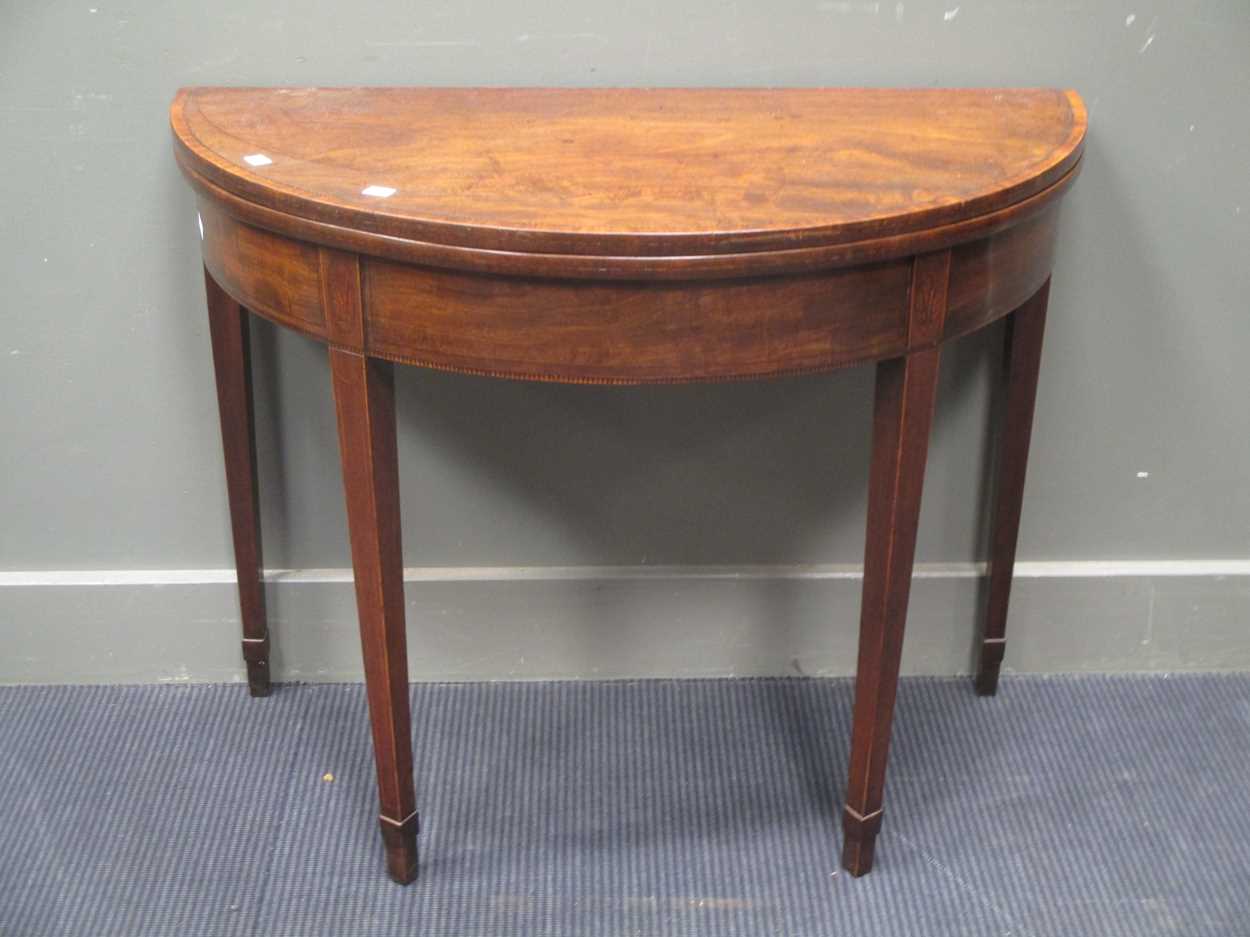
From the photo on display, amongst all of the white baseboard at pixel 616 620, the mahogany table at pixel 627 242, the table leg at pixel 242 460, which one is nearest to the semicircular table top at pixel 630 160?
the mahogany table at pixel 627 242

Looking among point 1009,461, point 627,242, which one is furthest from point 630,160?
point 1009,461

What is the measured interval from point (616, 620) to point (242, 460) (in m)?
0.52

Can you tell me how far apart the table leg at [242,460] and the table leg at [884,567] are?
76 centimetres

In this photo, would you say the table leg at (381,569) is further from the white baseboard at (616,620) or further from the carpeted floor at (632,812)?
the white baseboard at (616,620)

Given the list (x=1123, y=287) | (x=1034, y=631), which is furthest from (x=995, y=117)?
(x=1034, y=631)

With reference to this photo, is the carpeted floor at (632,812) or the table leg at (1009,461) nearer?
the carpeted floor at (632,812)

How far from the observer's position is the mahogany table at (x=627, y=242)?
3.98 ft

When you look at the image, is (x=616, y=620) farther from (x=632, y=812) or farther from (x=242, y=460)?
(x=242, y=460)

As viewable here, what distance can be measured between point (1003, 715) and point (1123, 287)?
562 millimetres

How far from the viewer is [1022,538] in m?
1.93

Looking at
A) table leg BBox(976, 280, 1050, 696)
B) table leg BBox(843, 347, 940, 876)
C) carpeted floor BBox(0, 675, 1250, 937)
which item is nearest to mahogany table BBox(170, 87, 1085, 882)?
table leg BBox(843, 347, 940, 876)

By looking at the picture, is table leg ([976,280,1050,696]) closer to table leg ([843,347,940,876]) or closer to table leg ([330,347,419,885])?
table leg ([843,347,940,876])

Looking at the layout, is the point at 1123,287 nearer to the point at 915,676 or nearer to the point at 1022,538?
the point at 1022,538

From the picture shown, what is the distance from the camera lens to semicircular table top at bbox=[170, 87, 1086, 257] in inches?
47.4
